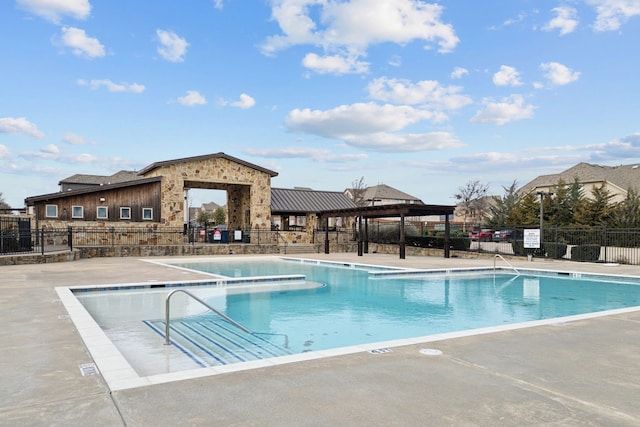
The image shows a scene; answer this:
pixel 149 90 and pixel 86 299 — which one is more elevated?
pixel 149 90

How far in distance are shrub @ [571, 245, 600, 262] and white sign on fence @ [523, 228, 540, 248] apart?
72.7 inches

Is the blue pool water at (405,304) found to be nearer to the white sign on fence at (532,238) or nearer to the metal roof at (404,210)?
the white sign on fence at (532,238)

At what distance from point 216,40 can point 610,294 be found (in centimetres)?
1806

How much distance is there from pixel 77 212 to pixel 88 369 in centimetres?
2611

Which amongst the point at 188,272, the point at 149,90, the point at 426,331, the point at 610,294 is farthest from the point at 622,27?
the point at 149,90

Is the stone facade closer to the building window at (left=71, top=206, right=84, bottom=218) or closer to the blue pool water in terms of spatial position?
the building window at (left=71, top=206, right=84, bottom=218)

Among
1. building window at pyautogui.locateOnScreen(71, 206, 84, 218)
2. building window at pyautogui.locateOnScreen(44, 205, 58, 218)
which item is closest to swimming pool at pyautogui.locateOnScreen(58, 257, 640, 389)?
building window at pyautogui.locateOnScreen(71, 206, 84, 218)

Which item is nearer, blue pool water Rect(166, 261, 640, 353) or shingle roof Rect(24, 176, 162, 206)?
blue pool water Rect(166, 261, 640, 353)

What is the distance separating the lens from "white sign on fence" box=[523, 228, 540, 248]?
23.7 meters

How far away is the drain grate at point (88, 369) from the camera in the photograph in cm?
467

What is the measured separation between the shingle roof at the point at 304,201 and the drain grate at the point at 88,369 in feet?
99.4

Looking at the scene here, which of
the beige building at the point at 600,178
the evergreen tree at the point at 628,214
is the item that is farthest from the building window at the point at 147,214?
the beige building at the point at 600,178

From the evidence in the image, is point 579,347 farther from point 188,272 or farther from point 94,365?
point 188,272

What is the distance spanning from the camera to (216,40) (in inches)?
→ 798
